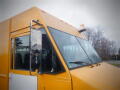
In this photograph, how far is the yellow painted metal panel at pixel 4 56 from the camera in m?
2.08

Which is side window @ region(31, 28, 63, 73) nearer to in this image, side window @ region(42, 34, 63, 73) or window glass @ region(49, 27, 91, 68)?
side window @ region(42, 34, 63, 73)

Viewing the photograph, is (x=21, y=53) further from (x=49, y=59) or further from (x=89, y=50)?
(x=89, y=50)

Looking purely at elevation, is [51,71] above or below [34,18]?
below

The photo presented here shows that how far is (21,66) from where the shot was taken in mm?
1837

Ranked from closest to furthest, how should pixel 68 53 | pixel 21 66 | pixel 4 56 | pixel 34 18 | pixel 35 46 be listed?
pixel 35 46, pixel 68 53, pixel 34 18, pixel 21 66, pixel 4 56

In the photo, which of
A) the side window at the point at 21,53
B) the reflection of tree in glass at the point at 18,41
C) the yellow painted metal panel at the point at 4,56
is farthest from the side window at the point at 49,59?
→ the yellow painted metal panel at the point at 4,56

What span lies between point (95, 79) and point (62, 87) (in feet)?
1.17

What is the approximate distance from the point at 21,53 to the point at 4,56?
0.49 meters

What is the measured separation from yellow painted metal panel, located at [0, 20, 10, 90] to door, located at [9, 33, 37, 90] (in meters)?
0.15

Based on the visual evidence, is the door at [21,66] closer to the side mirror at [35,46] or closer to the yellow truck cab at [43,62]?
the yellow truck cab at [43,62]

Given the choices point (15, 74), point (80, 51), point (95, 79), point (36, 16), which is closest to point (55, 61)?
point (95, 79)

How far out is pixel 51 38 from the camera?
147 cm

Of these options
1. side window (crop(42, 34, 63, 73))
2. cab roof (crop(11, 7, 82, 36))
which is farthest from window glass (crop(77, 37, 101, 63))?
side window (crop(42, 34, 63, 73))

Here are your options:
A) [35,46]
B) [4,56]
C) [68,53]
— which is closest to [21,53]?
[4,56]
